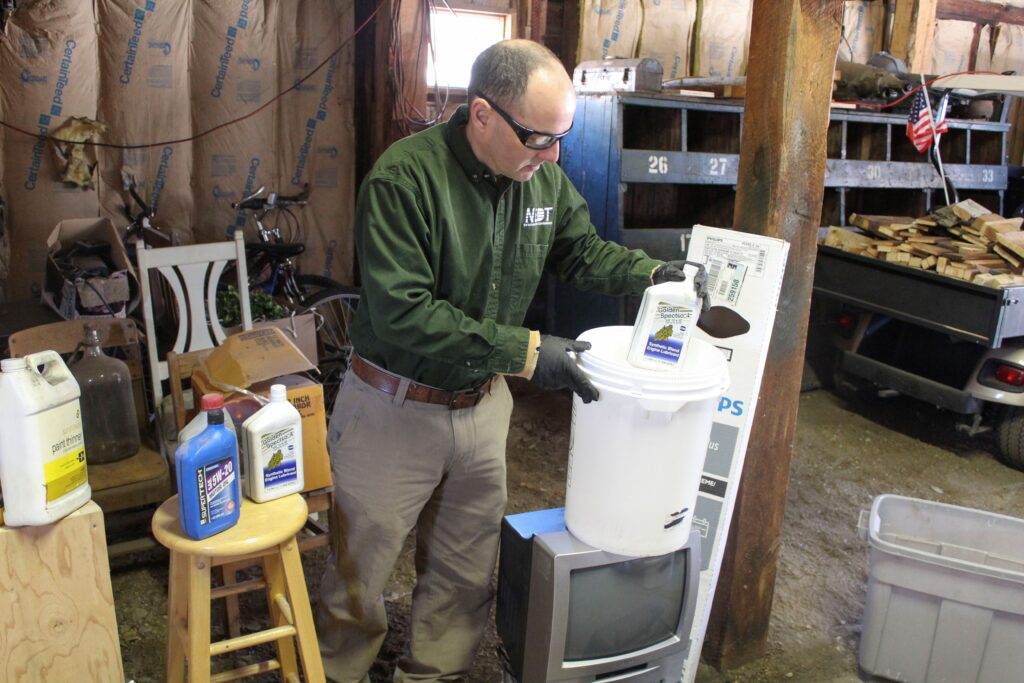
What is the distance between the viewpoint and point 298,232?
5059 mm

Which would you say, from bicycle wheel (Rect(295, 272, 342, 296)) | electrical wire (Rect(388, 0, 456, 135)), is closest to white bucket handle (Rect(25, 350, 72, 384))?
bicycle wheel (Rect(295, 272, 342, 296))

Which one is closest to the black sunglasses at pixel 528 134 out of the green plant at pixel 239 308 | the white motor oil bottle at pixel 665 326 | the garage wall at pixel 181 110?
the white motor oil bottle at pixel 665 326

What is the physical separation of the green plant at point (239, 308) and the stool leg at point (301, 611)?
2.22 meters

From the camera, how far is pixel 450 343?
181 cm

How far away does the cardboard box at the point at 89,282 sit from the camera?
3.60 meters

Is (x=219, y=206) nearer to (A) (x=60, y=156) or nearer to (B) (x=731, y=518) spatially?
(A) (x=60, y=156)

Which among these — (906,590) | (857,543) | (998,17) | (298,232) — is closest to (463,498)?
(906,590)

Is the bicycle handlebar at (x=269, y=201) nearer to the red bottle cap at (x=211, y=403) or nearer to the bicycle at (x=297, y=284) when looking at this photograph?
the bicycle at (x=297, y=284)

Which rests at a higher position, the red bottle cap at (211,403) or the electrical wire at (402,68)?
the electrical wire at (402,68)

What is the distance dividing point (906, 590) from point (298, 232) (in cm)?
389

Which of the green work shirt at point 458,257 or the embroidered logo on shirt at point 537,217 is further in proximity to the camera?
the embroidered logo on shirt at point 537,217

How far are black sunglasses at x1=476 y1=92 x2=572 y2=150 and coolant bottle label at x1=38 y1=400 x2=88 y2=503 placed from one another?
1.14 metres

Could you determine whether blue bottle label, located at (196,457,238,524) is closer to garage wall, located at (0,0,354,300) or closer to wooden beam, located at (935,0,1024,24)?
Answer: garage wall, located at (0,0,354,300)

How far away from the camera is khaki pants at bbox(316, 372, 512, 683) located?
213cm
